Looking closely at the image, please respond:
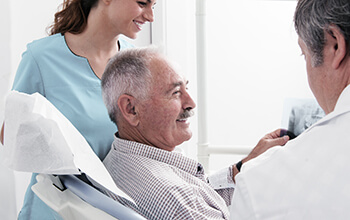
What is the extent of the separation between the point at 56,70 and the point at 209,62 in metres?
1.46

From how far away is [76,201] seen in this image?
868 millimetres

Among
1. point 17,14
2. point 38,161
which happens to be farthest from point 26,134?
point 17,14

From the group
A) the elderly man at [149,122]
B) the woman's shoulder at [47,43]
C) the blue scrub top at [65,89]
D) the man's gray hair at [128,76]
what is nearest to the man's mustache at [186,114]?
the elderly man at [149,122]

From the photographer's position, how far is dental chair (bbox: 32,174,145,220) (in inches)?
32.7

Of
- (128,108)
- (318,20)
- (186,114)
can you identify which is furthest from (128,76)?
(318,20)

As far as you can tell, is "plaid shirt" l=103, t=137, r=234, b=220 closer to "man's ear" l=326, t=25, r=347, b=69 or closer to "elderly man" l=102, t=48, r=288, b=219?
"elderly man" l=102, t=48, r=288, b=219

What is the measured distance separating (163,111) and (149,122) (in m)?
0.06

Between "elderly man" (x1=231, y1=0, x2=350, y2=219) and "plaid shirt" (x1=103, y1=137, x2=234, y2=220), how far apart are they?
1.20 feet

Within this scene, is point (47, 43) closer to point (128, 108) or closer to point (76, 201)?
point (128, 108)

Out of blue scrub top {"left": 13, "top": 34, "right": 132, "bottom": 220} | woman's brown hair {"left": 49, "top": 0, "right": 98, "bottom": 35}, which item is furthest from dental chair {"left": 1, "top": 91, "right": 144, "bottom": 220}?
woman's brown hair {"left": 49, "top": 0, "right": 98, "bottom": 35}

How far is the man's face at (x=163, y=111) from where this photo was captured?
1197mm

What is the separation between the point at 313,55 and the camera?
0.69 metres

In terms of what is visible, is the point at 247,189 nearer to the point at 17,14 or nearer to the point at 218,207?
the point at 218,207

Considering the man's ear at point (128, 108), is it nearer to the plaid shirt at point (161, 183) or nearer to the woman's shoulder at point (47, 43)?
the plaid shirt at point (161, 183)
